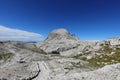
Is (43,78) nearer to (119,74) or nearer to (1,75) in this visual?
(1,75)

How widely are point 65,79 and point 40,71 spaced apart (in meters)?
7.27

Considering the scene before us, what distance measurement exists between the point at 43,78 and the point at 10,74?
16.2 feet

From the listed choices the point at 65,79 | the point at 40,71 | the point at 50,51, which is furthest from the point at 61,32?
the point at 65,79

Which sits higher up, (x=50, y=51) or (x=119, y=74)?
(x=50, y=51)

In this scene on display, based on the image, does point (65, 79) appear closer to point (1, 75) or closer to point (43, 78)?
point (43, 78)

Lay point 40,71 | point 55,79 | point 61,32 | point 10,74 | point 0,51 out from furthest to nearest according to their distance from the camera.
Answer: point 61,32 < point 0,51 < point 40,71 < point 10,74 < point 55,79

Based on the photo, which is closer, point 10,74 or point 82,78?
point 82,78

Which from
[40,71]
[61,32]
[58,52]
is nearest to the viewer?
[40,71]

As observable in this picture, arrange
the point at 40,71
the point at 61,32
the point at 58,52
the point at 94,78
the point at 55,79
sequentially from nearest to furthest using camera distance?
the point at 94,78
the point at 55,79
the point at 40,71
the point at 58,52
the point at 61,32

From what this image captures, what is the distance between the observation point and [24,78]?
58.7ft

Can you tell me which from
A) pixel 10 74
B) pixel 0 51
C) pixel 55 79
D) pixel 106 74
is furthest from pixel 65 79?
pixel 0 51

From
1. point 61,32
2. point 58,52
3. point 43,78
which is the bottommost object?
point 43,78

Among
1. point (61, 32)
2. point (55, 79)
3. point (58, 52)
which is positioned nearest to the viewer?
point (55, 79)

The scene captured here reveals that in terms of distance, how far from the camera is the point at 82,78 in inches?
627
